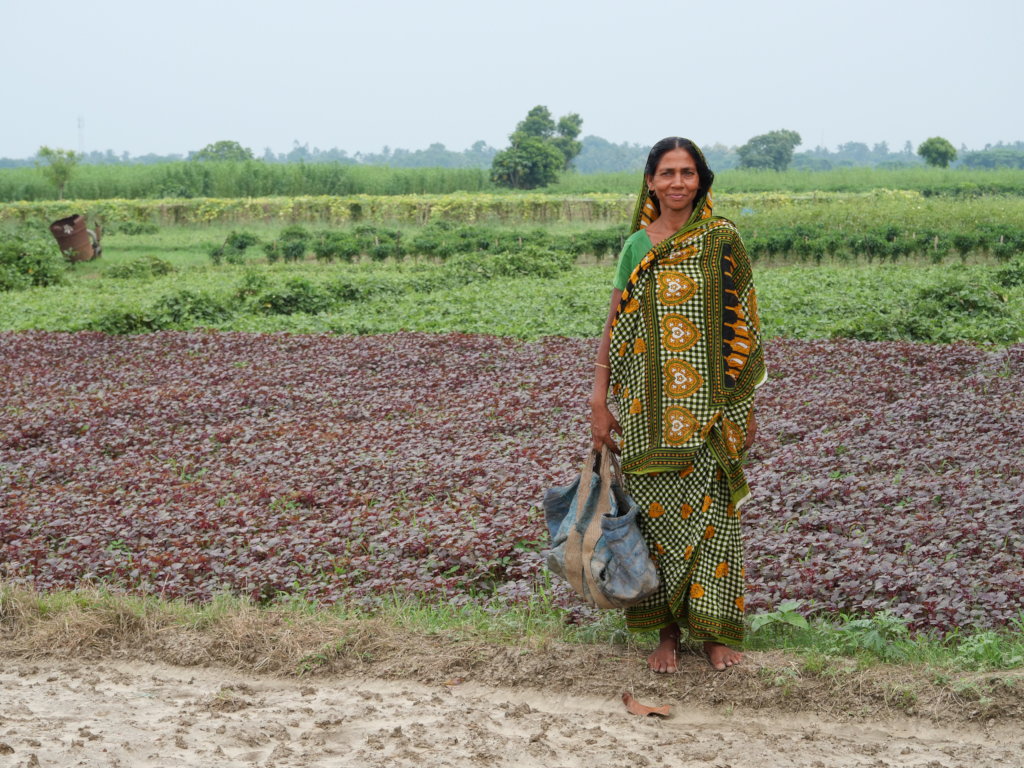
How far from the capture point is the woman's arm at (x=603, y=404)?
3.69 m

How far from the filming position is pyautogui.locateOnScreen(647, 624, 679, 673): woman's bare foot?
12.3 feet

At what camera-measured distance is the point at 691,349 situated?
3.62 metres

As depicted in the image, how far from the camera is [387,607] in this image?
4.76 metres

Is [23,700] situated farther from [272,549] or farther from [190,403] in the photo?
[190,403]

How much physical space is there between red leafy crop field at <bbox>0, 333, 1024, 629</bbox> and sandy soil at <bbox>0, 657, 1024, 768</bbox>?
956mm

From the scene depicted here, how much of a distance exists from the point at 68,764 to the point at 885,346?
8.84m

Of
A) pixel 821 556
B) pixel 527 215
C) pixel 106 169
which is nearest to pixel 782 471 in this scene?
pixel 821 556

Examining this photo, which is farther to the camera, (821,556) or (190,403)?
(190,403)

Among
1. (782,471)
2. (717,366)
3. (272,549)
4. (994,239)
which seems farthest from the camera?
(994,239)

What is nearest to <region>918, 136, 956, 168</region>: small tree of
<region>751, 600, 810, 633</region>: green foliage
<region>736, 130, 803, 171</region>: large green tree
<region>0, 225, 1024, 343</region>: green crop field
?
<region>736, 130, 803, 171</region>: large green tree

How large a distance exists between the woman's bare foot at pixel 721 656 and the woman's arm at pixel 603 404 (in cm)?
80

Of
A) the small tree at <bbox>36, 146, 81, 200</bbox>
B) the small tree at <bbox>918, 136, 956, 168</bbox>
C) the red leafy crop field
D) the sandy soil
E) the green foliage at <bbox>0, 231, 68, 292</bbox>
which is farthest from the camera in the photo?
the small tree at <bbox>918, 136, 956, 168</bbox>

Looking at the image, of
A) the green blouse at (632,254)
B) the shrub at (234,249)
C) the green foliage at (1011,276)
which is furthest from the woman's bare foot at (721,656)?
the shrub at (234,249)

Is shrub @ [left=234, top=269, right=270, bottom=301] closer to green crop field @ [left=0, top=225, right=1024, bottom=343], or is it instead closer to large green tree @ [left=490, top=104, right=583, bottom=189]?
green crop field @ [left=0, top=225, right=1024, bottom=343]
